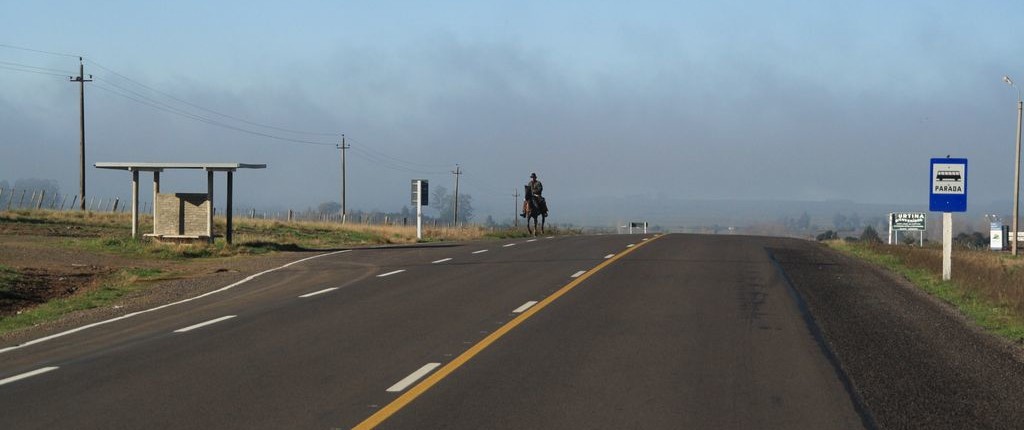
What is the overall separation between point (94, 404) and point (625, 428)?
4.56m

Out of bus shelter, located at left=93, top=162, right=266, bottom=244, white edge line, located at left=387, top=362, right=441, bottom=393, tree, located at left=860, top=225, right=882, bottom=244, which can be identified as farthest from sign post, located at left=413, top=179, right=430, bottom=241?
white edge line, located at left=387, top=362, right=441, bottom=393

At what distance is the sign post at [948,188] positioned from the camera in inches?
904

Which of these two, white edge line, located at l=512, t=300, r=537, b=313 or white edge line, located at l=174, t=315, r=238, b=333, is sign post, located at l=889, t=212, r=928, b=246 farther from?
white edge line, located at l=174, t=315, r=238, b=333

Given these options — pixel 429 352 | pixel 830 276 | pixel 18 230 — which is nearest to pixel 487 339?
pixel 429 352

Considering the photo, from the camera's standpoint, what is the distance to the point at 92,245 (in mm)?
33719

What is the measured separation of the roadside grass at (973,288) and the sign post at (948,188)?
1012 millimetres

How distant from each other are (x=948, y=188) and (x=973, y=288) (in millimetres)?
3346

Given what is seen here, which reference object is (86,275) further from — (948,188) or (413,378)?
(948,188)

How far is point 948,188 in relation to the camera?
2303cm

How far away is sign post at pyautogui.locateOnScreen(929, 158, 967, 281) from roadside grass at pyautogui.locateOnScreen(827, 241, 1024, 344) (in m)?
1.01

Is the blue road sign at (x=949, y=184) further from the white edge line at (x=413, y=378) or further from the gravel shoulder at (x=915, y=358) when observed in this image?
the white edge line at (x=413, y=378)

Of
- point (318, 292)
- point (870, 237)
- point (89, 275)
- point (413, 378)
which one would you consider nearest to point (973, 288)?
point (318, 292)

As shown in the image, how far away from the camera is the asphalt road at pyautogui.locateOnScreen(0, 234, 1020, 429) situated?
8.81 metres

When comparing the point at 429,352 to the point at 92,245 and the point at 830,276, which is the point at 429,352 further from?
the point at 92,245
